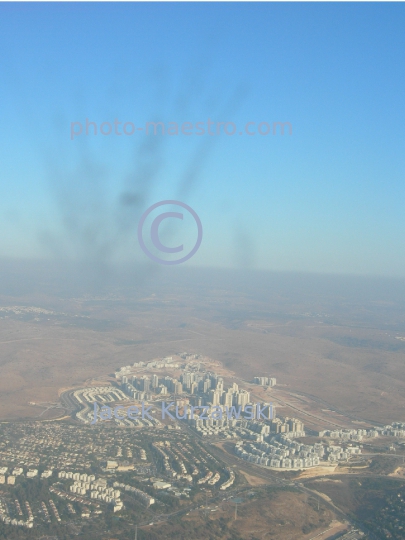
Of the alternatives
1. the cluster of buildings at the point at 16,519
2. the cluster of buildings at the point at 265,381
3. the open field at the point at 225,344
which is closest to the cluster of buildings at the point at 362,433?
the open field at the point at 225,344

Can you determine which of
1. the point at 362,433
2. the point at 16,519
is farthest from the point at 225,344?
the point at 16,519

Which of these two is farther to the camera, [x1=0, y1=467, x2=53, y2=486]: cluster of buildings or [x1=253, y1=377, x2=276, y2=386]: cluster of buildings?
[x1=253, y1=377, x2=276, y2=386]: cluster of buildings

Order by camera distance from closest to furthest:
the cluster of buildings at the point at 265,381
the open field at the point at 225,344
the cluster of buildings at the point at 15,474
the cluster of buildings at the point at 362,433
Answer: the cluster of buildings at the point at 15,474
the cluster of buildings at the point at 362,433
the open field at the point at 225,344
the cluster of buildings at the point at 265,381

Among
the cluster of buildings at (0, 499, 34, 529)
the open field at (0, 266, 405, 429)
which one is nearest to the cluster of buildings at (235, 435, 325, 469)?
the open field at (0, 266, 405, 429)

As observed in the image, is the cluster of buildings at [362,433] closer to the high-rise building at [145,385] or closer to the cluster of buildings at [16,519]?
the high-rise building at [145,385]

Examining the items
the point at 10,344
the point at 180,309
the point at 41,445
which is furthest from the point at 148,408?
the point at 180,309

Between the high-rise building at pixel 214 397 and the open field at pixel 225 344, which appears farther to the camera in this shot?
the open field at pixel 225 344

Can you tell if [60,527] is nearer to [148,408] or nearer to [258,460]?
Answer: [258,460]

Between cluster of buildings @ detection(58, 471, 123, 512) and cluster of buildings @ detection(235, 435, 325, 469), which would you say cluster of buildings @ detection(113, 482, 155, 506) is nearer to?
cluster of buildings @ detection(58, 471, 123, 512)

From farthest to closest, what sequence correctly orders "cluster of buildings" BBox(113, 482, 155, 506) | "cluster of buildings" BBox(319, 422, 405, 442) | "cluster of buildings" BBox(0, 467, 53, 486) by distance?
"cluster of buildings" BBox(319, 422, 405, 442)
"cluster of buildings" BBox(0, 467, 53, 486)
"cluster of buildings" BBox(113, 482, 155, 506)

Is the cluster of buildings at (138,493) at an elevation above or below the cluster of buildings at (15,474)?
above

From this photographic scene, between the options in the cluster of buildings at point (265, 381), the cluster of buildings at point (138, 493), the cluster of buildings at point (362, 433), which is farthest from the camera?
the cluster of buildings at point (265, 381)
